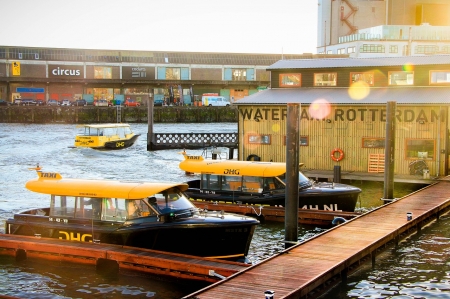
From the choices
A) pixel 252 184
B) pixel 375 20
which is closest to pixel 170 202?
pixel 252 184

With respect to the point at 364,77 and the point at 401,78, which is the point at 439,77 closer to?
the point at 401,78

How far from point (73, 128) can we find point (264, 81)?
37.9 m

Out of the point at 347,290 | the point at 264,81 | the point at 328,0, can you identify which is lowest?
the point at 347,290

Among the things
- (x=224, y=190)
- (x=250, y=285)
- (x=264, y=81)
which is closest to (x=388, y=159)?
(x=224, y=190)

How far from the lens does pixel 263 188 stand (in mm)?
27031

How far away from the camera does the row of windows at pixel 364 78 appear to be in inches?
1457

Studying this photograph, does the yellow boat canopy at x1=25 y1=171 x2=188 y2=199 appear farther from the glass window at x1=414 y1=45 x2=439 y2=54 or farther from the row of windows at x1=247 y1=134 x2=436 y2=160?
the glass window at x1=414 y1=45 x2=439 y2=54

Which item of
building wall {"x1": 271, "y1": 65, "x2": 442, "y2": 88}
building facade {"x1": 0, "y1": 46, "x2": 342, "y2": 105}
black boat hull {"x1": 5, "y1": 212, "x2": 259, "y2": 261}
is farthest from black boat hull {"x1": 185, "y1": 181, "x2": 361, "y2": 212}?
building facade {"x1": 0, "y1": 46, "x2": 342, "y2": 105}

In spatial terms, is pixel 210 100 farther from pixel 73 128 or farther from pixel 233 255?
pixel 233 255

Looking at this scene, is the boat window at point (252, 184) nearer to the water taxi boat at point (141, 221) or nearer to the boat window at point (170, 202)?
the water taxi boat at point (141, 221)

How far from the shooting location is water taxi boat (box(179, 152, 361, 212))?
87.9ft

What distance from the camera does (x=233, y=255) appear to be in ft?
66.0

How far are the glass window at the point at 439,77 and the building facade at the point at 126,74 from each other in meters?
71.4

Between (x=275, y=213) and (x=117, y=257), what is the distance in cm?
895
